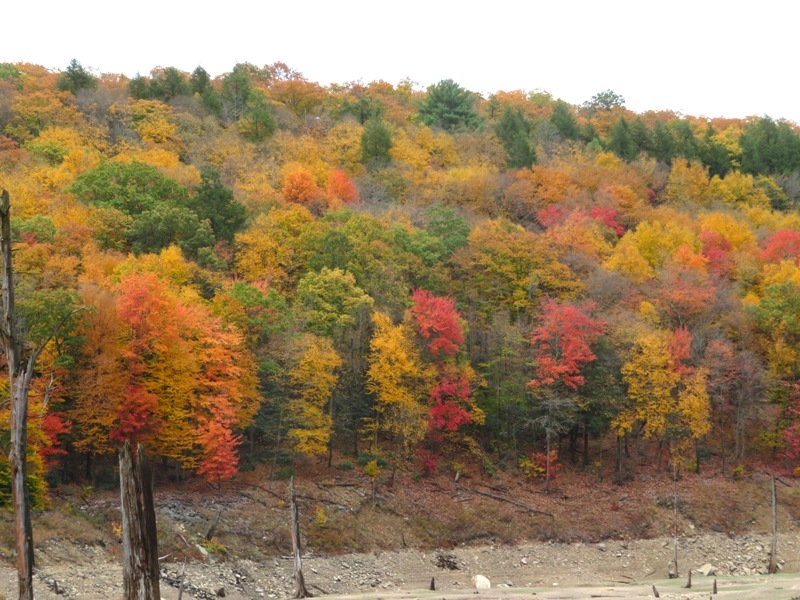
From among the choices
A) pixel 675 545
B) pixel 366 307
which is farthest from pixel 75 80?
pixel 675 545

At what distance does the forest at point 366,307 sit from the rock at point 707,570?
1025 cm

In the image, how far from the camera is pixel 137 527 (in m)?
8.62

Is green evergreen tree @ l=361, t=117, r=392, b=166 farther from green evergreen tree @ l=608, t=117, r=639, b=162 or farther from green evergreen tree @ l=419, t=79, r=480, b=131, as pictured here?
green evergreen tree @ l=608, t=117, r=639, b=162

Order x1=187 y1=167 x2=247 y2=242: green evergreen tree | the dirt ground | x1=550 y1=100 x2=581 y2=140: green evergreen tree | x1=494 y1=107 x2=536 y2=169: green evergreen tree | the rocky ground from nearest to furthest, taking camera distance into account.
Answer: the rocky ground < the dirt ground < x1=187 y1=167 x2=247 y2=242: green evergreen tree < x1=494 y1=107 x2=536 y2=169: green evergreen tree < x1=550 y1=100 x2=581 y2=140: green evergreen tree

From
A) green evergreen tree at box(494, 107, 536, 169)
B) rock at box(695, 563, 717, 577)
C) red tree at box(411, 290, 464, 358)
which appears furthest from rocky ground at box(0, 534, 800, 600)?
green evergreen tree at box(494, 107, 536, 169)

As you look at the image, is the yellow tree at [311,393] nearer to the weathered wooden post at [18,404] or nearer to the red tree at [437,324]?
the red tree at [437,324]

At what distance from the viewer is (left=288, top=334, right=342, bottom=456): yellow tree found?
41.6m

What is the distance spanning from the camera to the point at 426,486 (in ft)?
147

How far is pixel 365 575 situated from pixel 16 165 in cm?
4328

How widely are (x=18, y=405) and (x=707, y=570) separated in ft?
117

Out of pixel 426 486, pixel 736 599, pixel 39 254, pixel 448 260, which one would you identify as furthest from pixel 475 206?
pixel 736 599

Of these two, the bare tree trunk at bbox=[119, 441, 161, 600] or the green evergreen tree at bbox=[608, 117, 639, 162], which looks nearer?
the bare tree trunk at bbox=[119, 441, 161, 600]

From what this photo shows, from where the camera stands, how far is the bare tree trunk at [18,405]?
1032 centimetres

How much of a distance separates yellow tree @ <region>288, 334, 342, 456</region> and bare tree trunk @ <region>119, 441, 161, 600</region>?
3281cm
